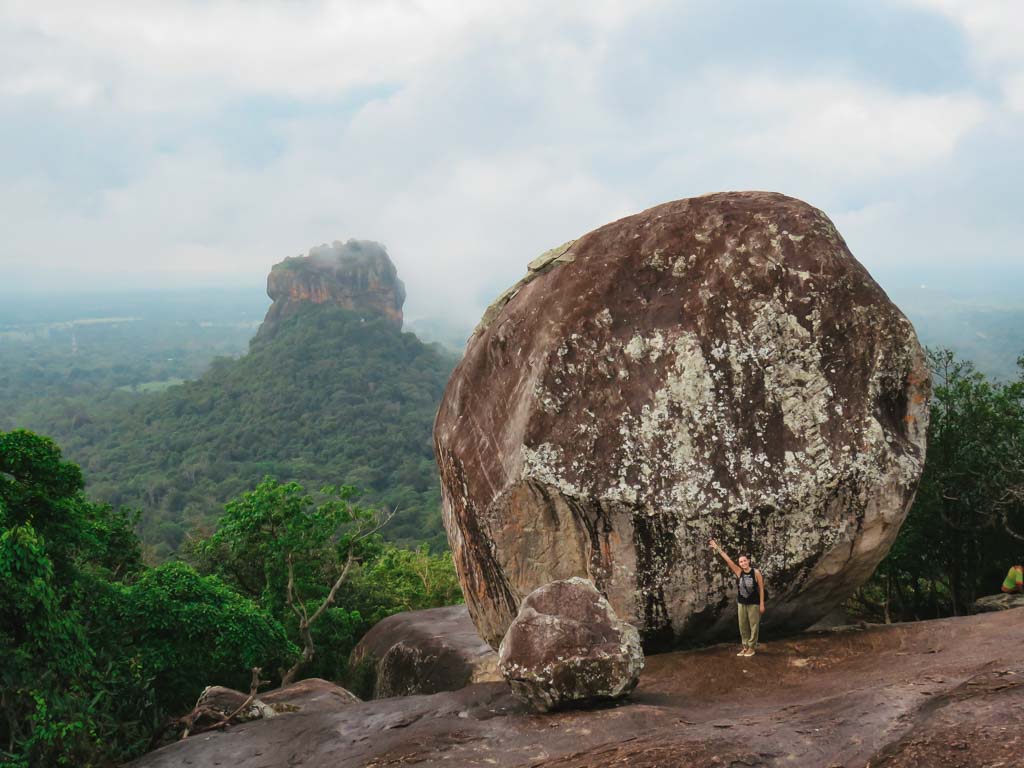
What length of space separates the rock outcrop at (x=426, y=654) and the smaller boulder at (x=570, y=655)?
5321 millimetres

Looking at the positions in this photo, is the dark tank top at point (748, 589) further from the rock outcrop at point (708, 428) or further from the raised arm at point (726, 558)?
the rock outcrop at point (708, 428)

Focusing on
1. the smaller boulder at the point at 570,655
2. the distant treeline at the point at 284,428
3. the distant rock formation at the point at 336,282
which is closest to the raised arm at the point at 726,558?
the smaller boulder at the point at 570,655

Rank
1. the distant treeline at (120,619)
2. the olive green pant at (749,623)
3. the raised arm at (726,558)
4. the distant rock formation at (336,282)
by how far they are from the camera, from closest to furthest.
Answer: the distant treeline at (120,619)
the raised arm at (726,558)
the olive green pant at (749,623)
the distant rock formation at (336,282)

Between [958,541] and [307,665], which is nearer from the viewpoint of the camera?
[958,541]

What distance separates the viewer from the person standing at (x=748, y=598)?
353 inches

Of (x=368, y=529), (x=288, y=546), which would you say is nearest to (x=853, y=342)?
(x=288, y=546)

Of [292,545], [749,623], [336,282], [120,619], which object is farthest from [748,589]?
[336,282]

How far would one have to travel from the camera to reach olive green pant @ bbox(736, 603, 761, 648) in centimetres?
920

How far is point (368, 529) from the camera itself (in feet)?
70.7

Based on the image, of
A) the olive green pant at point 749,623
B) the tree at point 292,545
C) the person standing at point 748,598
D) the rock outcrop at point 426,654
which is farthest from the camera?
the tree at point 292,545

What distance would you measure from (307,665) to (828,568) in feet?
47.5

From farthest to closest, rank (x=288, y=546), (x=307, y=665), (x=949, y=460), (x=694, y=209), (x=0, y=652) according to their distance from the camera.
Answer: (x=307, y=665) → (x=288, y=546) → (x=949, y=460) → (x=694, y=209) → (x=0, y=652)

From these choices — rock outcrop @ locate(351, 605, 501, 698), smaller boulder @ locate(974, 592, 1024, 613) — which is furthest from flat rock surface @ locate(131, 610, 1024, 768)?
rock outcrop @ locate(351, 605, 501, 698)

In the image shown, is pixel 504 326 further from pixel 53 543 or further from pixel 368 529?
pixel 368 529
